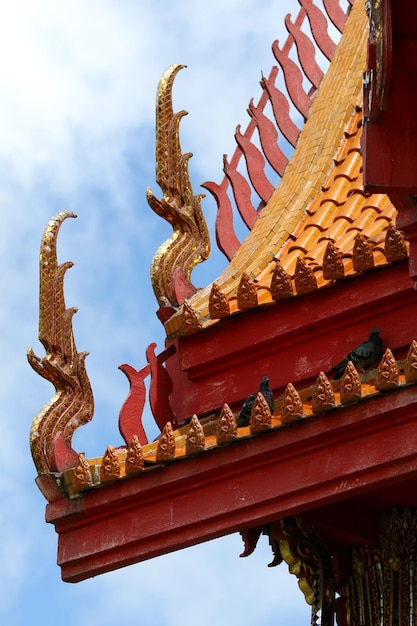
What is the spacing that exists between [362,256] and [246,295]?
29.8 inches

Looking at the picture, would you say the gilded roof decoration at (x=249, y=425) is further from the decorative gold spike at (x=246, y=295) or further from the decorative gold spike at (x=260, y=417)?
the decorative gold spike at (x=246, y=295)

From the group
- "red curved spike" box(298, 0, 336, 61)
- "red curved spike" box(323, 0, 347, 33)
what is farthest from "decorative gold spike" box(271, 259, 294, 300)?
"red curved spike" box(323, 0, 347, 33)

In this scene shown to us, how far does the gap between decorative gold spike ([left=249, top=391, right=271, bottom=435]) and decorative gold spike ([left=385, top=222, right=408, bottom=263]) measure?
1.11 m

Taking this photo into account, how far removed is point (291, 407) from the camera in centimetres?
1027

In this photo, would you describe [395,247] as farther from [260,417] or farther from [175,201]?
[175,201]

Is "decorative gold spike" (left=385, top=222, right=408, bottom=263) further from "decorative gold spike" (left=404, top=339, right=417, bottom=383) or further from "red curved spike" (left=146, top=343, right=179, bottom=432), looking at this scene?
"red curved spike" (left=146, top=343, right=179, bottom=432)

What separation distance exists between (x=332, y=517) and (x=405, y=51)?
3.27 meters

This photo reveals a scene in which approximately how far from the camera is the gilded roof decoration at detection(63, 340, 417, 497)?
1005 centimetres

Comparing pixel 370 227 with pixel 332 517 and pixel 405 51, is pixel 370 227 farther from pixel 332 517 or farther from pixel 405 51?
pixel 405 51

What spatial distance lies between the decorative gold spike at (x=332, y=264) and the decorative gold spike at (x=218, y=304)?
631 millimetres

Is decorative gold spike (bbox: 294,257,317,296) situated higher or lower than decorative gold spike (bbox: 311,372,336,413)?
higher

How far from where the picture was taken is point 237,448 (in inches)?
412

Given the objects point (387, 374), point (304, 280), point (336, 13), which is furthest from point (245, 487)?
point (336, 13)

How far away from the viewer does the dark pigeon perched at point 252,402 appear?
35.2 feet
